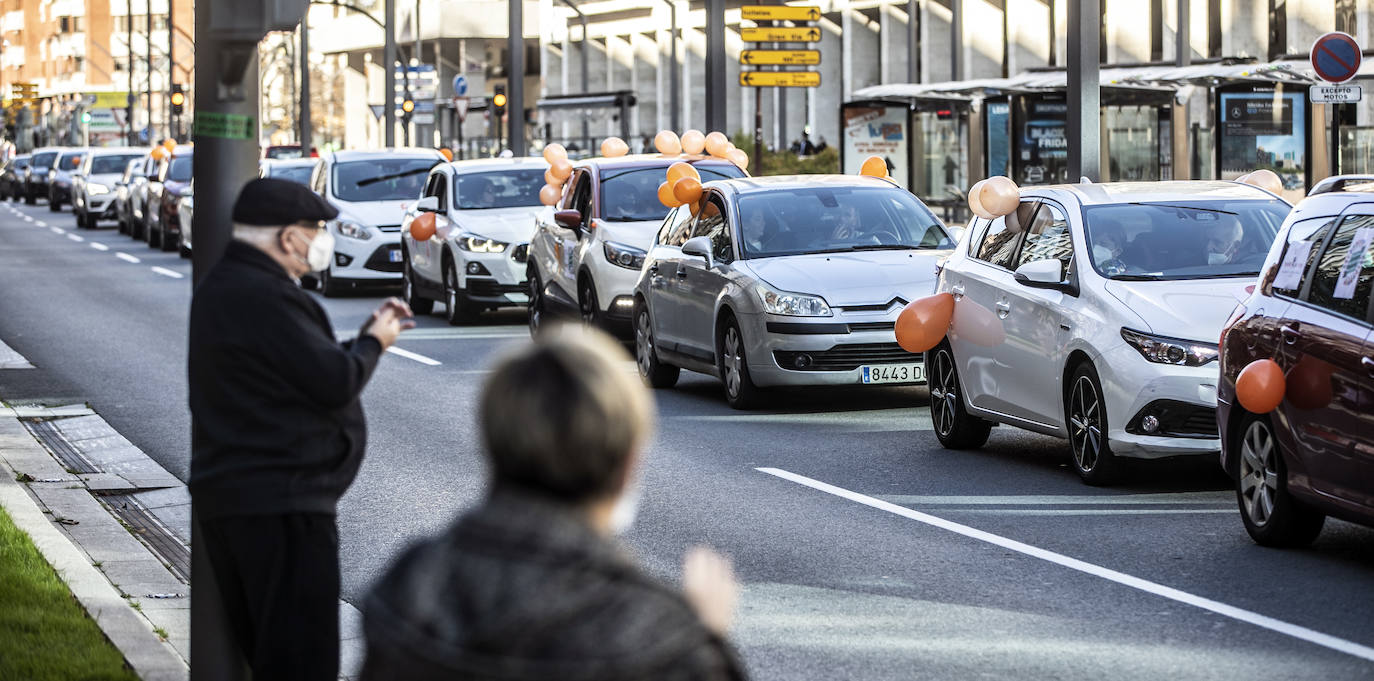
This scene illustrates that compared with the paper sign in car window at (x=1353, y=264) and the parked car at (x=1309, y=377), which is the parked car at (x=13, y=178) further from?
the paper sign in car window at (x=1353, y=264)

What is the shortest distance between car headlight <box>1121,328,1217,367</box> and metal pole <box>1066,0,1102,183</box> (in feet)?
30.8

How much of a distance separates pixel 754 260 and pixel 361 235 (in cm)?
1201

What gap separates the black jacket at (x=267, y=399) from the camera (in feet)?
15.9

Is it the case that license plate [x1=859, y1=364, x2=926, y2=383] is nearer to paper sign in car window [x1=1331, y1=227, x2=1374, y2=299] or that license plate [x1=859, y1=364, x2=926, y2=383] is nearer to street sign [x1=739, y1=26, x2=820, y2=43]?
paper sign in car window [x1=1331, y1=227, x2=1374, y2=299]

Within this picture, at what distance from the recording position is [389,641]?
8.71ft

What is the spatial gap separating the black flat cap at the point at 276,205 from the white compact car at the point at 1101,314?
6.08m

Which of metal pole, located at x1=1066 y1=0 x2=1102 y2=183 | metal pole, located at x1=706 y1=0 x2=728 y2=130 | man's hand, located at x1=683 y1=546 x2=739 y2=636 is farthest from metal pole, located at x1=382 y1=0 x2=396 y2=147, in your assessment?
man's hand, located at x1=683 y1=546 x2=739 y2=636

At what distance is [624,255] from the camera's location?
60.3 feet

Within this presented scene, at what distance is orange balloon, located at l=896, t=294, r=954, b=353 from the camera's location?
12.5 meters

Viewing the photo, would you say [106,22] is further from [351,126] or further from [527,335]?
[527,335]

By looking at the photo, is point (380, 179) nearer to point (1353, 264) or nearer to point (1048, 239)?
point (1048, 239)

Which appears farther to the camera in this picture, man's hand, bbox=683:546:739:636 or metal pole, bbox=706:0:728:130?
metal pole, bbox=706:0:728:130

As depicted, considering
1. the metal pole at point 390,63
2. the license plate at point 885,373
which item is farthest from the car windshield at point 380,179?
the metal pole at point 390,63

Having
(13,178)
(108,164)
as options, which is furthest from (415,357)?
(13,178)
